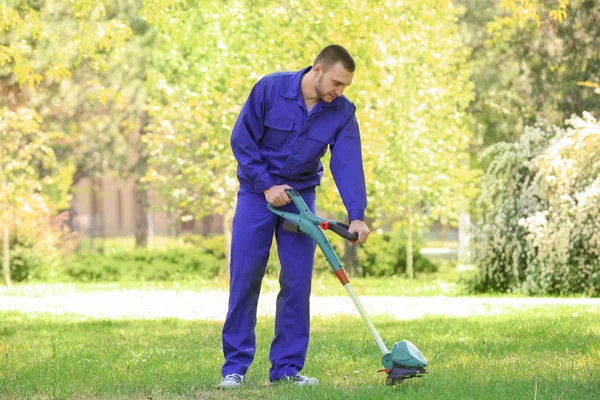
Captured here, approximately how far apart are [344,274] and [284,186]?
0.49m

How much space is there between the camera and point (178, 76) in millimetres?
17188

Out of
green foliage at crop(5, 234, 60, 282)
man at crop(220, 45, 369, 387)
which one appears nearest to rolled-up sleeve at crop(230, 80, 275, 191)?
man at crop(220, 45, 369, 387)

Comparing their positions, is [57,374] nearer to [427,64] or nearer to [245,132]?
[245,132]

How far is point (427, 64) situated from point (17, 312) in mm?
9406

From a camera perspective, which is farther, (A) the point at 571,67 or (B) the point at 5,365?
(A) the point at 571,67

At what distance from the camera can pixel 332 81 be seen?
4.90 m

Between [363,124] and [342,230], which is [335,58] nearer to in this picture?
[342,230]

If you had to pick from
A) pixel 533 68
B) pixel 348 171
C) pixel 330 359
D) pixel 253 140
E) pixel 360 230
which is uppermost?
pixel 533 68

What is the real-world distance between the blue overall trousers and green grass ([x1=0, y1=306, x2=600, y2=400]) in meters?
0.18

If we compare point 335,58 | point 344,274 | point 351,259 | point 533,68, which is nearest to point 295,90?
point 335,58

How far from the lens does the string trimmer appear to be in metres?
4.71

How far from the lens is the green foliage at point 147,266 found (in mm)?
19531

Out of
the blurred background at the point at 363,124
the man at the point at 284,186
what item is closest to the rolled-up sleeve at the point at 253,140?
the man at the point at 284,186

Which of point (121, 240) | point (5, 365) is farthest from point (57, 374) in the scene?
point (121, 240)
